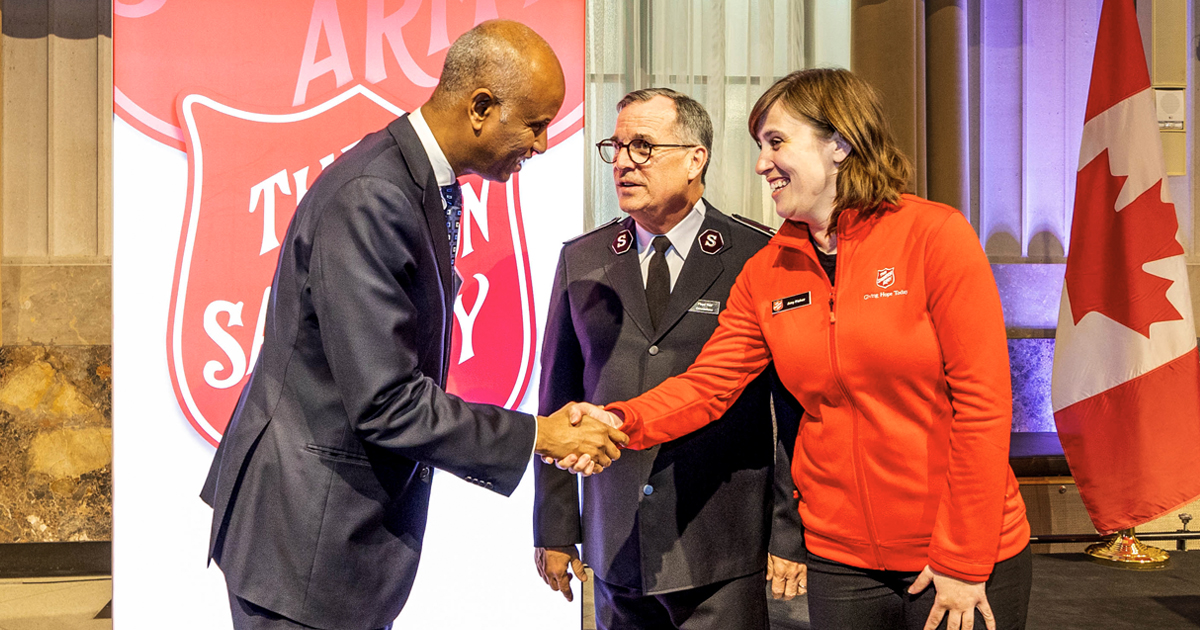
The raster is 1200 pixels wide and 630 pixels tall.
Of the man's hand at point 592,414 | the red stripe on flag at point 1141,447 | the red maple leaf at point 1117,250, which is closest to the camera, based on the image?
the man's hand at point 592,414

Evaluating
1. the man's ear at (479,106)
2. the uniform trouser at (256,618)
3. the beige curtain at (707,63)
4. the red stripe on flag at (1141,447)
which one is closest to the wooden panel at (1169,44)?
the red stripe on flag at (1141,447)

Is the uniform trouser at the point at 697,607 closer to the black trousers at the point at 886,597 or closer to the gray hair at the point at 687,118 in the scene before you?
the black trousers at the point at 886,597

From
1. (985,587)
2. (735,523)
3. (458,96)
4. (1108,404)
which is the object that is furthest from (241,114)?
(1108,404)

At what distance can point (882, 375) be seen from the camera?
152 centimetres

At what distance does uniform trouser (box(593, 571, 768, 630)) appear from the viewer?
71.5 inches

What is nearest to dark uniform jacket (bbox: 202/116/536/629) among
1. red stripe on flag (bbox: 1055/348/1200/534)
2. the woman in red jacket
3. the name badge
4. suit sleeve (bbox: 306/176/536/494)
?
suit sleeve (bbox: 306/176/536/494)

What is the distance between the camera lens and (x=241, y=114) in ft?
7.52

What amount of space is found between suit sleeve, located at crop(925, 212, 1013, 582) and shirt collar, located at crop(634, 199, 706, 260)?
Answer: 2.20ft

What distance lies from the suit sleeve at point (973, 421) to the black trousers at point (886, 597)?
0.09 meters

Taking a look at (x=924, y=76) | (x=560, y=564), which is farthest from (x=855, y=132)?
(x=924, y=76)

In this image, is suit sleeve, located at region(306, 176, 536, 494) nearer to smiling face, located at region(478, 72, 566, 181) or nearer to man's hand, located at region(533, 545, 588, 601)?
smiling face, located at region(478, 72, 566, 181)

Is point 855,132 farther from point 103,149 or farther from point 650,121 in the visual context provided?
point 103,149

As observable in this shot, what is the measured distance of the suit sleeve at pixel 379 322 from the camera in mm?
1377

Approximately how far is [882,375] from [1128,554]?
3.64 meters
